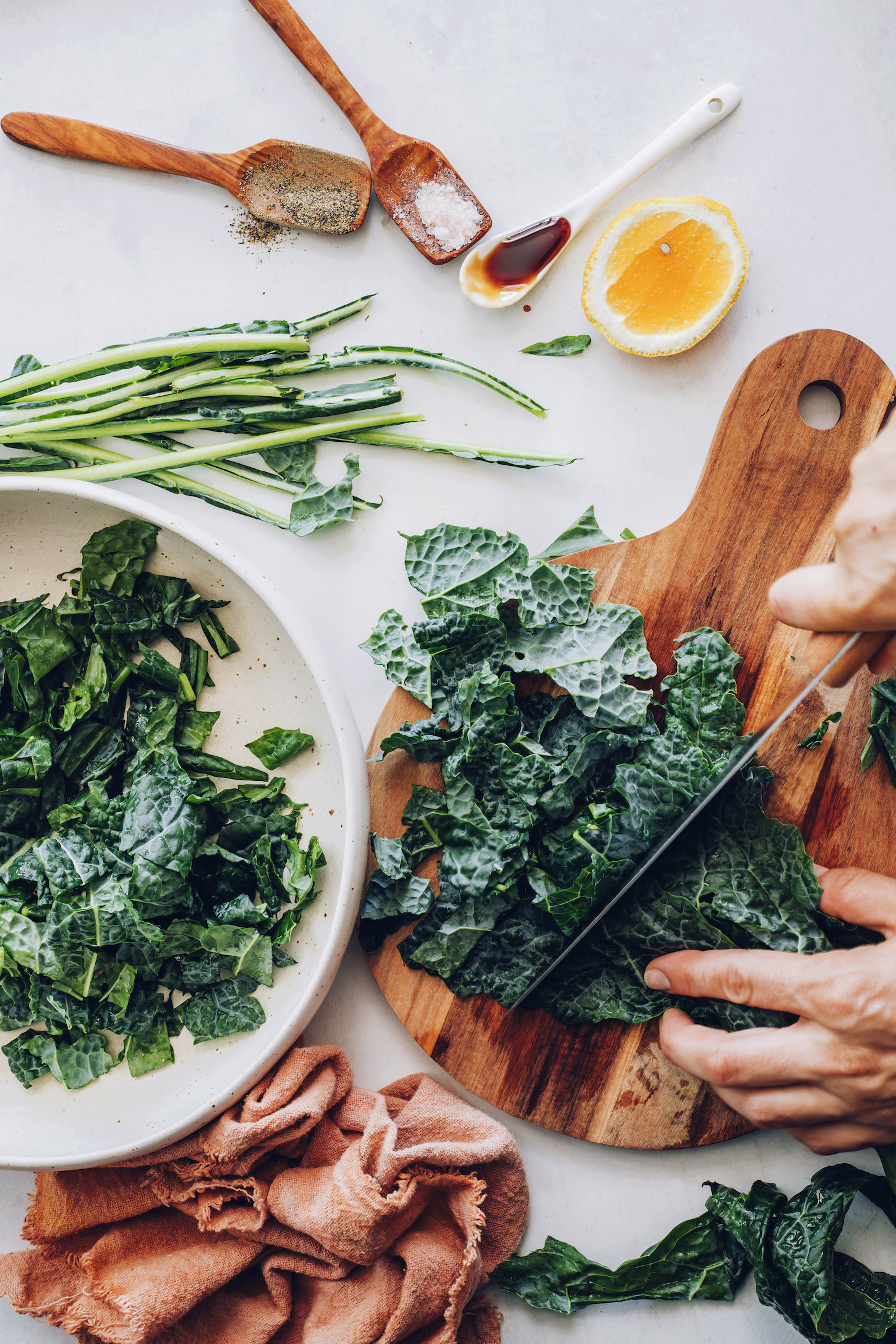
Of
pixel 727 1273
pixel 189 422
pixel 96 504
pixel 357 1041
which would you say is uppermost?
pixel 189 422

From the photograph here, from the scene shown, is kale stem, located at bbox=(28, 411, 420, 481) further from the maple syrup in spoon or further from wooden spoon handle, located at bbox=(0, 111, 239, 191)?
wooden spoon handle, located at bbox=(0, 111, 239, 191)

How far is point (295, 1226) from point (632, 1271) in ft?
2.32

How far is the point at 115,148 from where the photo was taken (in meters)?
1.88

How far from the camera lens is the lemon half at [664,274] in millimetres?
1711

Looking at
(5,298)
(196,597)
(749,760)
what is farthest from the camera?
(5,298)

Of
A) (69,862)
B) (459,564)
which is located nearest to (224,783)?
(69,862)

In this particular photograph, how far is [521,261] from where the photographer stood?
1.85 m

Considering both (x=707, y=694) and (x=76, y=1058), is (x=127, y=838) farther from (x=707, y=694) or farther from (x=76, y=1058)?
(x=707, y=694)

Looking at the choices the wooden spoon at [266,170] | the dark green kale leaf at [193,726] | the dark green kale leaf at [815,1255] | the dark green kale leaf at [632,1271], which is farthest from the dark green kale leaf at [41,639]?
the dark green kale leaf at [815,1255]

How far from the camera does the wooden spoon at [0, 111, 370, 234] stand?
6.09 ft

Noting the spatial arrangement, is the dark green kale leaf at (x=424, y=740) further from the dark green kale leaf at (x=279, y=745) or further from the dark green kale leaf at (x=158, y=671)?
the dark green kale leaf at (x=158, y=671)

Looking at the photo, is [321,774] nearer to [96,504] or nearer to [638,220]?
[96,504]

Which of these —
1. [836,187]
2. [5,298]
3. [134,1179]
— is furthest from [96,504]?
[836,187]

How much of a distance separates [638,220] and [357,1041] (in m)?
1.81
